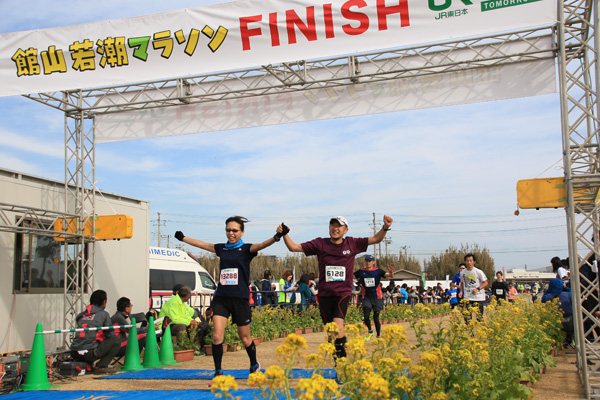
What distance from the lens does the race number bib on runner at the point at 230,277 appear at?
22.0ft

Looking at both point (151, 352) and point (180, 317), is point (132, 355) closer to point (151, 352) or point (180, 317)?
point (151, 352)

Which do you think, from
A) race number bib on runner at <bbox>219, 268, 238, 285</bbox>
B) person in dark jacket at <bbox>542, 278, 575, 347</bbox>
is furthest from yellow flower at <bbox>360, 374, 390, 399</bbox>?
person in dark jacket at <bbox>542, 278, 575, 347</bbox>

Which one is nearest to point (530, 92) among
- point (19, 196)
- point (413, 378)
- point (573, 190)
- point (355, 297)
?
point (573, 190)

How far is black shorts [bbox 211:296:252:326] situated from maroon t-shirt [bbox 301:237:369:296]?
3.15 feet

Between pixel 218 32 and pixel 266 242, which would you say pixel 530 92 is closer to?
pixel 218 32

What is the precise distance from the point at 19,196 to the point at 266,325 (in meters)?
6.00

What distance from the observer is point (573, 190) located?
7.51 meters

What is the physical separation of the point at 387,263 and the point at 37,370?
69.2 meters

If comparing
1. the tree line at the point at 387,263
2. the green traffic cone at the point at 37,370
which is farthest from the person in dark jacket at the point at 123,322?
the tree line at the point at 387,263

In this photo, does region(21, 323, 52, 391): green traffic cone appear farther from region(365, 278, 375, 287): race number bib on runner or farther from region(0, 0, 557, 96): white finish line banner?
region(365, 278, 375, 287): race number bib on runner

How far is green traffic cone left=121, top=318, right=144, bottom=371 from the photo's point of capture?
858 centimetres

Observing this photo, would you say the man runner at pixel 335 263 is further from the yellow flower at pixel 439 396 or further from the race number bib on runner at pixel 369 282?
the race number bib on runner at pixel 369 282

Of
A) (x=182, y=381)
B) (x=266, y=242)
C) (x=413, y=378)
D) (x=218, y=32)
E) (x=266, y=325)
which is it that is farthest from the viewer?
(x=266, y=325)

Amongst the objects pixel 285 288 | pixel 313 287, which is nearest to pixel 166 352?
pixel 285 288
